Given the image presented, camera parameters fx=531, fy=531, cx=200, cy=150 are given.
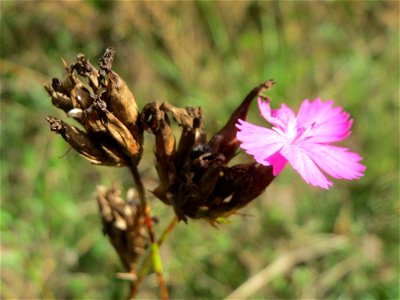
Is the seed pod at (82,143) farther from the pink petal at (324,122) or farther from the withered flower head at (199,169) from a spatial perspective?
the pink petal at (324,122)

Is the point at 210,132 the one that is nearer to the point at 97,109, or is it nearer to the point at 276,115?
the point at 276,115

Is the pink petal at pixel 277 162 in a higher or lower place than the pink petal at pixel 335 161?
lower

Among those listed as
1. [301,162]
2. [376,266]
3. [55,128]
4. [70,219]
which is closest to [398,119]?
[376,266]

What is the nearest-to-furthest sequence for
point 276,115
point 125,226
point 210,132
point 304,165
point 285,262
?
point 304,165 < point 276,115 < point 125,226 < point 285,262 < point 210,132

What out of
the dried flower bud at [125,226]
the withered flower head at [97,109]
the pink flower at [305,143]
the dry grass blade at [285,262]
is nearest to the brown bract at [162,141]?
the withered flower head at [97,109]

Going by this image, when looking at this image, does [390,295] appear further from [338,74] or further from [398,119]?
[338,74]

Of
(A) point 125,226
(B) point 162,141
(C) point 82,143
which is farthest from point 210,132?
(C) point 82,143

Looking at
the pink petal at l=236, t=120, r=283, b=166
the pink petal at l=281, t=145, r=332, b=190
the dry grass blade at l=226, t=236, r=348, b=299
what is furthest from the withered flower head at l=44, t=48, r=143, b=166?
the dry grass blade at l=226, t=236, r=348, b=299
